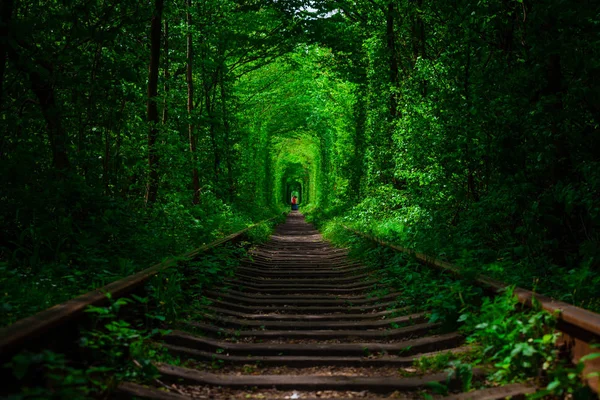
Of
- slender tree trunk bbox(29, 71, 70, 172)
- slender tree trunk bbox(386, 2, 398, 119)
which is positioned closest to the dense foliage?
slender tree trunk bbox(29, 71, 70, 172)

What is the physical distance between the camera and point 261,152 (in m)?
34.7

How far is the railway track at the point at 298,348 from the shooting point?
3.26 metres

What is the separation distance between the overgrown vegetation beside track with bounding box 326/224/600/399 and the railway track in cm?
11

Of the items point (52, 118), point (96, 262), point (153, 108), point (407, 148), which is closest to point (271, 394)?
point (96, 262)

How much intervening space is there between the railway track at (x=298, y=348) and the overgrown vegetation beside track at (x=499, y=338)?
0.11m

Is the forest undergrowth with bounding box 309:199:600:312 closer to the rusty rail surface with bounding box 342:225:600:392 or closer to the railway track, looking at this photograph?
the rusty rail surface with bounding box 342:225:600:392

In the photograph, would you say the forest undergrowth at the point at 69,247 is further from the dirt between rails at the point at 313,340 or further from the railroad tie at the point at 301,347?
the dirt between rails at the point at 313,340

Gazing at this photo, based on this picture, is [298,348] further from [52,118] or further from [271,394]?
[52,118]

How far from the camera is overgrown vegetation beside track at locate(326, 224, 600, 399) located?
9.37 feet

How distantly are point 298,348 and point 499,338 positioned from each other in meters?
1.71

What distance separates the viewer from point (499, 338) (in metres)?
3.47

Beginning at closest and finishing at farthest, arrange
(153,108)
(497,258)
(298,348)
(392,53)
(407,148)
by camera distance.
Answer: (298,348)
(497,258)
(153,108)
(407,148)
(392,53)

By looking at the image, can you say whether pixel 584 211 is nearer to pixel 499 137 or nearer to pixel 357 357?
pixel 499 137

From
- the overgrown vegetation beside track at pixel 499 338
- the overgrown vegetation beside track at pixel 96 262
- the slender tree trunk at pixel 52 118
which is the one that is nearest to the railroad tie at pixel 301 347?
the overgrown vegetation beside track at pixel 499 338
